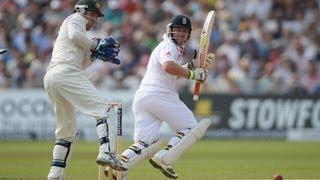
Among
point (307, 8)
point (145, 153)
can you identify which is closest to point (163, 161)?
point (145, 153)

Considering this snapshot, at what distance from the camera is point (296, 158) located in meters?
16.1

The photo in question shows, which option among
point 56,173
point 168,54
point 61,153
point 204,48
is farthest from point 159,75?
point 56,173

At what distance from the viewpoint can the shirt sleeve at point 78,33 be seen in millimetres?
9531

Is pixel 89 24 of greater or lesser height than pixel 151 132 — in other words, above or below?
above

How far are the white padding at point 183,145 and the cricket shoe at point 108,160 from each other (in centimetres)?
74

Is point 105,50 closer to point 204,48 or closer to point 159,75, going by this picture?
point 159,75

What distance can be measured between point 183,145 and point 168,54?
1.00 meters

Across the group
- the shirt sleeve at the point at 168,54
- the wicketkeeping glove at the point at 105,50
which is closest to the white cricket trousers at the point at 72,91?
the wicketkeeping glove at the point at 105,50

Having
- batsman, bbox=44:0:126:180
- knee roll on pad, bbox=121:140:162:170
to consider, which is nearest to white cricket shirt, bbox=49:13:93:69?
batsman, bbox=44:0:126:180

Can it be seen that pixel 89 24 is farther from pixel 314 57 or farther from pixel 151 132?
pixel 314 57

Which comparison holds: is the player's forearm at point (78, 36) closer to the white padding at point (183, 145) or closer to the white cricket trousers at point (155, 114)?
the white cricket trousers at point (155, 114)

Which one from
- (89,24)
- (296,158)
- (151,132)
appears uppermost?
(89,24)

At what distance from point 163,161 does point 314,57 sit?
474 inches

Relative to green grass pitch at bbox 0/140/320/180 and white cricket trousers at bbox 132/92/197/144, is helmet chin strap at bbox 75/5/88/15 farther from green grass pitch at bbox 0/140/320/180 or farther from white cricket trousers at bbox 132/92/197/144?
green grass pitch at bbox 0/140/320/180
